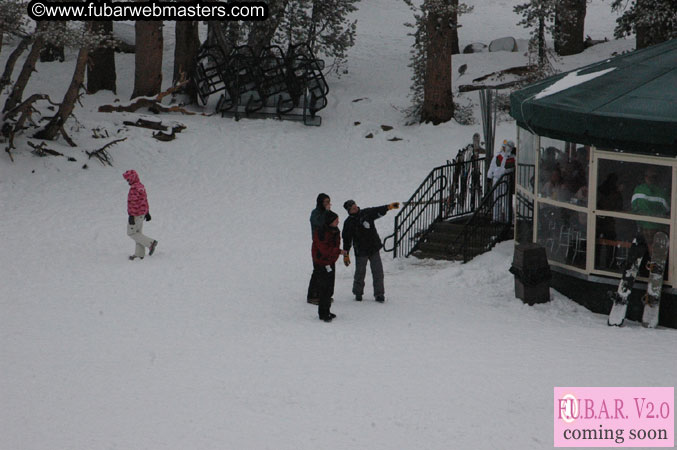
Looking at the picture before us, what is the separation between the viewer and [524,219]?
1469 centimetres

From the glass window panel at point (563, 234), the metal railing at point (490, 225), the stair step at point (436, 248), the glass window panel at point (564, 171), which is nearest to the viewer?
the glass window panel at point (564, 171)

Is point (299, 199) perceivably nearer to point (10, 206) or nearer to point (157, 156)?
point (157, 156)

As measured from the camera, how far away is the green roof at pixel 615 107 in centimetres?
1195

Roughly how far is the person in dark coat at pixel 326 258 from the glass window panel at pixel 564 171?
358 centimetres

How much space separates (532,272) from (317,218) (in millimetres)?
3242

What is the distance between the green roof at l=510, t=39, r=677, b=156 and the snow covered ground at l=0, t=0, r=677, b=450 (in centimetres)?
250

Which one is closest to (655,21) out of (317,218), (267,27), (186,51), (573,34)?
(573,34)

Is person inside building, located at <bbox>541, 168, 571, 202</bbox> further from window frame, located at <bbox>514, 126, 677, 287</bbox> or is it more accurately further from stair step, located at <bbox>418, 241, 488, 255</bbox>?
stair step, located at <bbox>418, 241, 488, 255</bbox>

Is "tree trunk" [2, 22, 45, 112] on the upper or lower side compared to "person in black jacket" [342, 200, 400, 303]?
upper

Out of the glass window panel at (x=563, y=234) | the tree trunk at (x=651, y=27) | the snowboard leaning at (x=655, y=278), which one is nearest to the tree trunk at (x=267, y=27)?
the tree trunk at (x=651, y=27)

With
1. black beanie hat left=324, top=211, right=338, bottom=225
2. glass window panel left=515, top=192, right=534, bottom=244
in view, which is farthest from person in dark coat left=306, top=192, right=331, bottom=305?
glass window panel left=515, top=192, right=534, bottom=244

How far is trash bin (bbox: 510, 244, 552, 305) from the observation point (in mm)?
13055

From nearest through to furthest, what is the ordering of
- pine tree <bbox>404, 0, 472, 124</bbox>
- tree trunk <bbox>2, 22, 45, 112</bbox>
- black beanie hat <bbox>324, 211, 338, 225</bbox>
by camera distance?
1. black beanie hat <bbox>324, 211, 338, 225</bbox>
2. tree trunk <bbox>2, 22, 45, 112</bbox>
3. pine tree <bbox>404, 0, 472, 124</bbox>

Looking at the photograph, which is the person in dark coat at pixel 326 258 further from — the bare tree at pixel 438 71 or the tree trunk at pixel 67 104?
the bare tree at pixel 438 71
